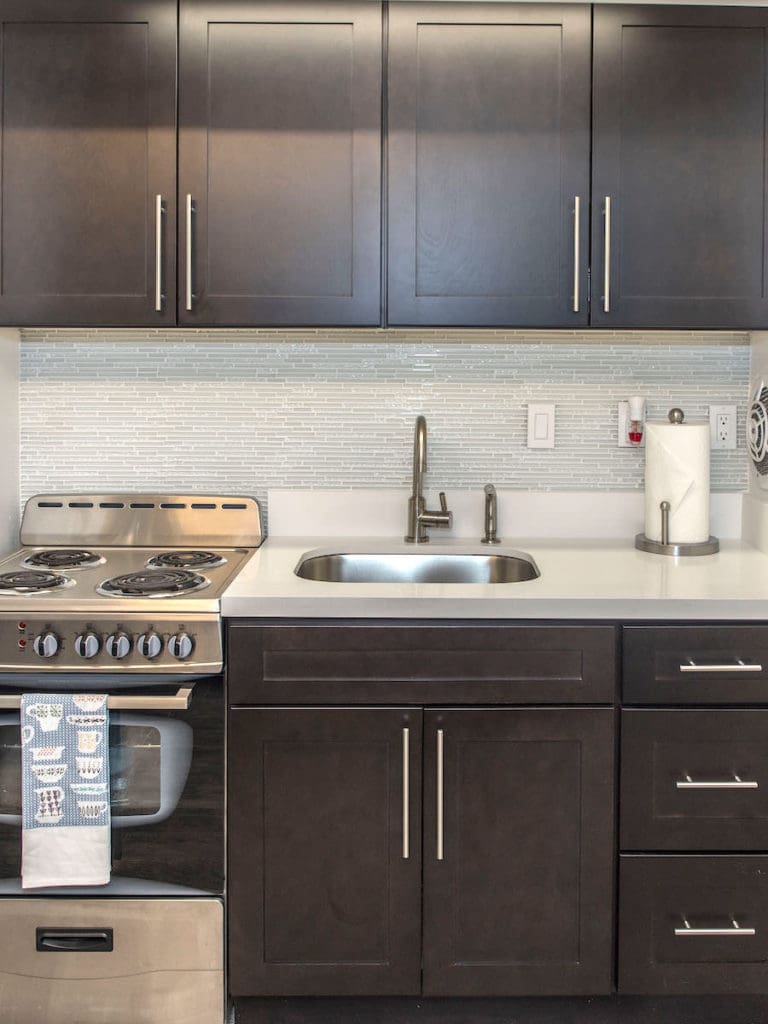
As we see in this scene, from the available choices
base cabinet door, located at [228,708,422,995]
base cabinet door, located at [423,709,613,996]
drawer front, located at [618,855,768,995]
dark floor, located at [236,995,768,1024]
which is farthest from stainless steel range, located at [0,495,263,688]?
drawer front, located at [618,855,768,995]

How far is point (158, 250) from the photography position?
211 centimetres

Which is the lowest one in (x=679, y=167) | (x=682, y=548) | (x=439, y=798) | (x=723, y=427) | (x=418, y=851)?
(x=418, y=851)

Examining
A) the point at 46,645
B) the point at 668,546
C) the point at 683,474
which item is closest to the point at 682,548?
the point at 668,546

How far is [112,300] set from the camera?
213 cm

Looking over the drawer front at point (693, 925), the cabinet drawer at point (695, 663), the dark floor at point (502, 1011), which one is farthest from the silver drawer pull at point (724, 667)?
the dark floor at point (502, 1011)

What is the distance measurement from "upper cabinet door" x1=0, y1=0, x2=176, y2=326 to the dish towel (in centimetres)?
87

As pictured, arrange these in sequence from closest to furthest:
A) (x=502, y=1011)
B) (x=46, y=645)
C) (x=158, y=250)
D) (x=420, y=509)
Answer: (x=46, y=645) → (x=502, y=1011) → (x=158, y=250) → (x=420, y=509)

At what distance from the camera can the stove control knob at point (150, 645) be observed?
1.80m

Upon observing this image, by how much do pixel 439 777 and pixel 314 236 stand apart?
3.91 ft

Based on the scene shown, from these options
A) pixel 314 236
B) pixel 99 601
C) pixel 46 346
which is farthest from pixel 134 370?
pixel 99 601

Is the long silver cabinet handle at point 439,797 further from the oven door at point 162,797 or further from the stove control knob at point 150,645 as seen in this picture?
the stove control knob at point 150,645

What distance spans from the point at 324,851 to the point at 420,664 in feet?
1.36

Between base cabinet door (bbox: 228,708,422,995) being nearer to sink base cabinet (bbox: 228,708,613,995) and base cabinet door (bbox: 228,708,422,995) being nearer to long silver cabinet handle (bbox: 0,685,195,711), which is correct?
sink base cabinet (bbox: 228,708,613,995)

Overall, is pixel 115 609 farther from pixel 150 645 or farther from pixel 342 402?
pixel 342 402
